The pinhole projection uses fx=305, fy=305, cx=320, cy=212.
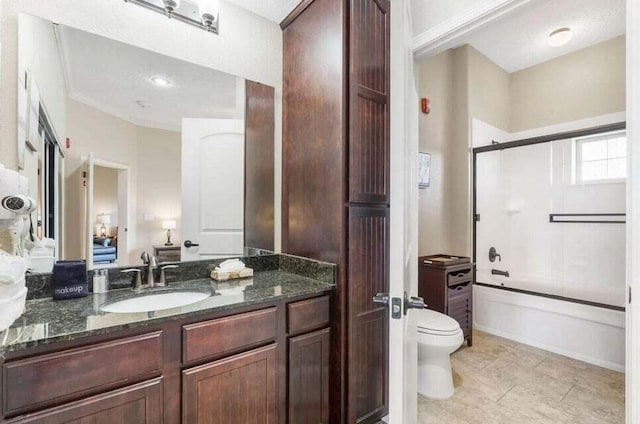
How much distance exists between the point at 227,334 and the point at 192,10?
5.53ft

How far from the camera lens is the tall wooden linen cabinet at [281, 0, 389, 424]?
157 cm

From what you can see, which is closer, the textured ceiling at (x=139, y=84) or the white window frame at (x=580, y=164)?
the textured ceiling at (x=139, y=84)

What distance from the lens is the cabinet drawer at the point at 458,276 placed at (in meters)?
2.61

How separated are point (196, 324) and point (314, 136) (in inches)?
45.0

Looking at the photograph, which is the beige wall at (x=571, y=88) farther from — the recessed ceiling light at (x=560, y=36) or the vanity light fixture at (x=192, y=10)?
the vanity light fixture at (x=192, y=10)

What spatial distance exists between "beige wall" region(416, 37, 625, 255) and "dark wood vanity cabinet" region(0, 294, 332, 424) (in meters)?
1.92

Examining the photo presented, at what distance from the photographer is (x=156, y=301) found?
144 centimetres

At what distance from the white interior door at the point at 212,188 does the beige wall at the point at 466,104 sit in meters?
1.85

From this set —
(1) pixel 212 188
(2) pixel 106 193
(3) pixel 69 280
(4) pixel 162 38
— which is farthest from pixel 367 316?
(4) pixel 162 38

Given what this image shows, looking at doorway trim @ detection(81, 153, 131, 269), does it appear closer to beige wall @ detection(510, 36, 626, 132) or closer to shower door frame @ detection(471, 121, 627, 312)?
Answer: shower door frame @ detection(471, 121, 627, 312)

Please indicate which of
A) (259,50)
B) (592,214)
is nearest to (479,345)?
(592,214)

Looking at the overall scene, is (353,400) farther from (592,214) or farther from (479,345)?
(592,214)

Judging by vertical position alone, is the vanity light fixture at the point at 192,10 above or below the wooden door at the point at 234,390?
above

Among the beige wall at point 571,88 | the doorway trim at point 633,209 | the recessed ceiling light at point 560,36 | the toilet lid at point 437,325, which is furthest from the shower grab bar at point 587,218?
the doorway trim at point 633,209
